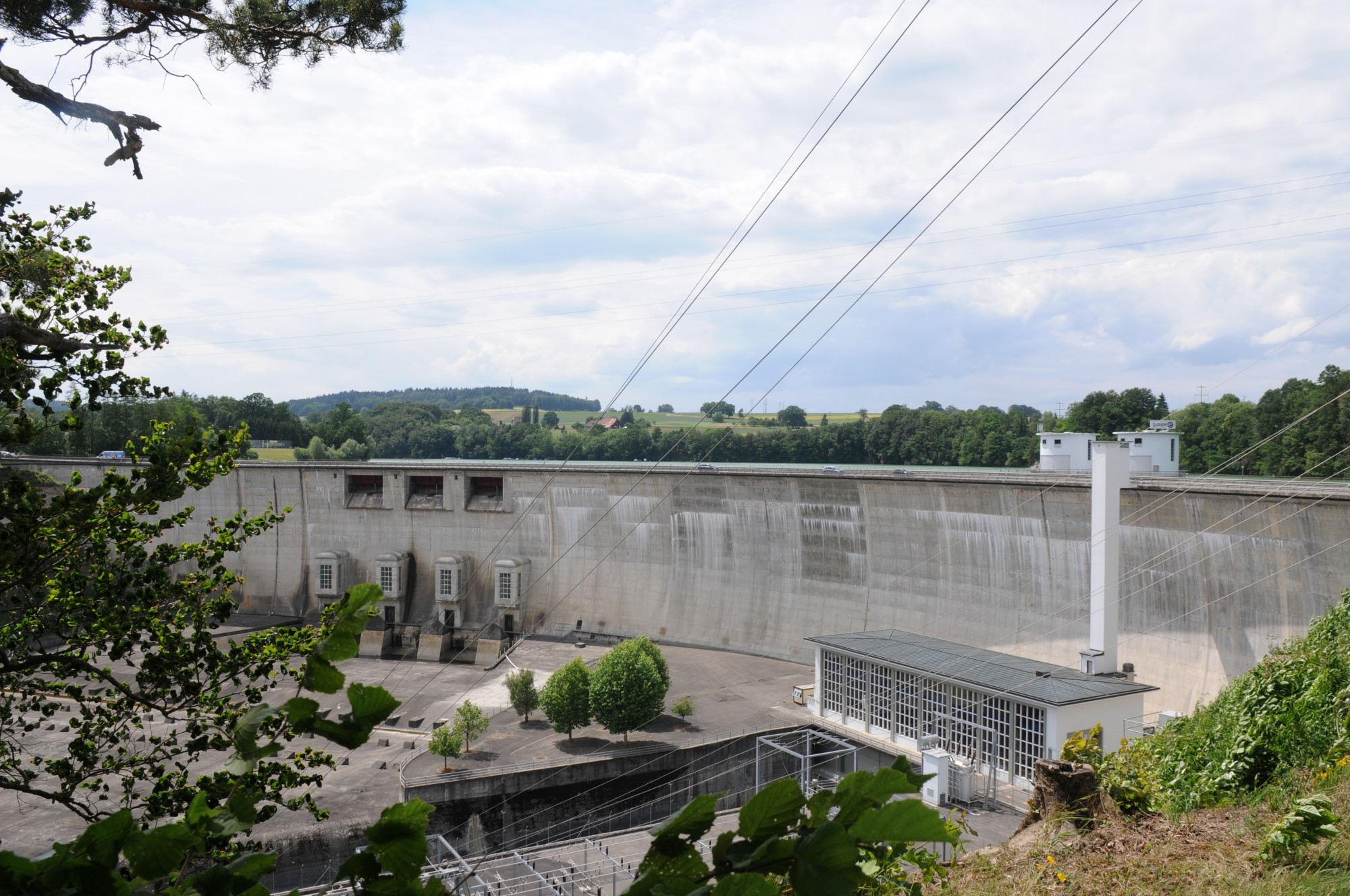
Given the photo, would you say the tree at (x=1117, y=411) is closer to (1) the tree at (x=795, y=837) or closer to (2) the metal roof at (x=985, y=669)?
(2) the metal roof at (x=985, y=669)

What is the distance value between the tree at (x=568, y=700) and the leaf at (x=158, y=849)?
72.0ft

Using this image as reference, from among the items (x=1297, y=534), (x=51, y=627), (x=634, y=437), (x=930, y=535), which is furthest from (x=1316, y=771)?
(x=634, y=437)

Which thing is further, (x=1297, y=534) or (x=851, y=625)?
(x=851, y=625)

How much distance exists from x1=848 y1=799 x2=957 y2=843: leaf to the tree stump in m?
4.94

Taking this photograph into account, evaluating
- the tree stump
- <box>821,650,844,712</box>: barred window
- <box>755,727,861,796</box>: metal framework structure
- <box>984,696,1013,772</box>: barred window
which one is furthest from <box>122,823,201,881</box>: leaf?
<box>821,650,844,712</box>: barred window

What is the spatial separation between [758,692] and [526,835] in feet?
26.7

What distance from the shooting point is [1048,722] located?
1725 centimetres

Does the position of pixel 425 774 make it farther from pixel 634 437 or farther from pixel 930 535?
pixel 634 437

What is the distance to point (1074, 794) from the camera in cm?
585

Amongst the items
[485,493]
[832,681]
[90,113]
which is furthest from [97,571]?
[485,493]

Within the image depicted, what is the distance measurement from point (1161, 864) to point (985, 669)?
51.9ft

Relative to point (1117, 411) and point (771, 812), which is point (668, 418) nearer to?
point (1117, 411)

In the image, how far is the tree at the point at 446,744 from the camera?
2092cm

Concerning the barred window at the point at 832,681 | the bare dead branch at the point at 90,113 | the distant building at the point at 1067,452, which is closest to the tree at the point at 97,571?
the bare dead branch at the point at 90,113
